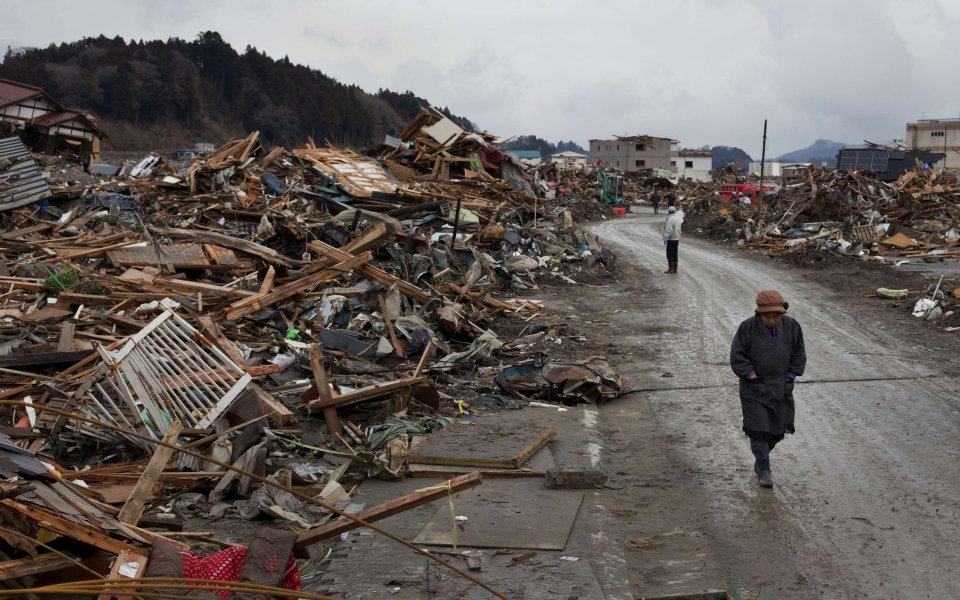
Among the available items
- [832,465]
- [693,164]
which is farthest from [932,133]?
[832,465]

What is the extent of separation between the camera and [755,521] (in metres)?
6.02

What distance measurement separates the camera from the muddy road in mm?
5164

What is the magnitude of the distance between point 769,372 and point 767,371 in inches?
0.7

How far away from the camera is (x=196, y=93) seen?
273 feet

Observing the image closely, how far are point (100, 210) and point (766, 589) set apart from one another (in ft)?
58.8

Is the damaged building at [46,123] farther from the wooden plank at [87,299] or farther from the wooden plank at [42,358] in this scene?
the wooden plank at [42,358]

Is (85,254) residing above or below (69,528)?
above

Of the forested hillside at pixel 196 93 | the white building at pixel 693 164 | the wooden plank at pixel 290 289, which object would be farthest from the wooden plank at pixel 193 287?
the white building at pixel 693 164

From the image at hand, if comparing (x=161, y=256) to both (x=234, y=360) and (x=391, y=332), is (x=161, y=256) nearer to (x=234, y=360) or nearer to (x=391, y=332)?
(x=391, y=332)

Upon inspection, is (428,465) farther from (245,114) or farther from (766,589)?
(245,114)

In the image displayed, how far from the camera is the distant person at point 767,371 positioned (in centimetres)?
677

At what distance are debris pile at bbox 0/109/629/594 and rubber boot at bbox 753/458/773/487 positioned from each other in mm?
2359

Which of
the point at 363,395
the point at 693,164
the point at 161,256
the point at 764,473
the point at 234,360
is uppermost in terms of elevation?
the point at 693,164

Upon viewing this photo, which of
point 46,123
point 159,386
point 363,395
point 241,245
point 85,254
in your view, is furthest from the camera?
point 46,123
